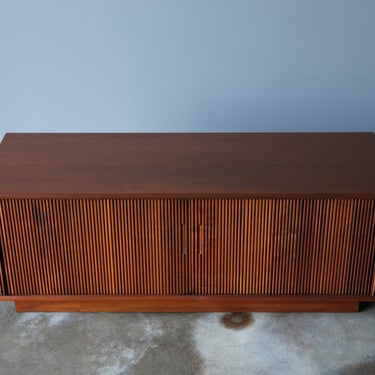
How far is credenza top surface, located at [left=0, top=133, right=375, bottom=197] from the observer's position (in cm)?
145

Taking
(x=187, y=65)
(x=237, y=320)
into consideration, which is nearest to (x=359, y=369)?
(x=237, y=320)

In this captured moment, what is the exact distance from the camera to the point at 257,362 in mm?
1469

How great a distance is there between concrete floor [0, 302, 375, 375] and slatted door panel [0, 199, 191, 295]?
9 cm

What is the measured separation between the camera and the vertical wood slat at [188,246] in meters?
1.46

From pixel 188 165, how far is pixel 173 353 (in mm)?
500

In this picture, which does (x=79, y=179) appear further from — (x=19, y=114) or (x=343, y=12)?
(x=343, y=12)

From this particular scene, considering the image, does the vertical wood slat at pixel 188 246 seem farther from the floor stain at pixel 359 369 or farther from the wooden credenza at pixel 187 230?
the floor stain at pixel 359 369

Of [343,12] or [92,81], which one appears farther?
[92,81]

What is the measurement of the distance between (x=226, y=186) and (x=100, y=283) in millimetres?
440

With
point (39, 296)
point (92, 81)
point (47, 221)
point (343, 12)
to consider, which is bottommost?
point (39, 296)

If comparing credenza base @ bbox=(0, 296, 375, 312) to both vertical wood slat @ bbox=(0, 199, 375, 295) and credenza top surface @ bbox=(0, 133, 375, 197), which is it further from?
credenza top surface @ bbox=(0, 133, 375, 197)

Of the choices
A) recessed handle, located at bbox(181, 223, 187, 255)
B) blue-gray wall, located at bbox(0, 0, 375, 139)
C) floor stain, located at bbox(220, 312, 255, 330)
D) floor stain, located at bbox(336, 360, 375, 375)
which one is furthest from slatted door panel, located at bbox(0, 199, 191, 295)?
blue-gray wall, located at bbox(0, 0, 375, 139)

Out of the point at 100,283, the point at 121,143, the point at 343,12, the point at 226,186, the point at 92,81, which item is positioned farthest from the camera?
the point at 92,81

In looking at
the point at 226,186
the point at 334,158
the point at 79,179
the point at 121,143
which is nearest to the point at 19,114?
the point at 121,143
